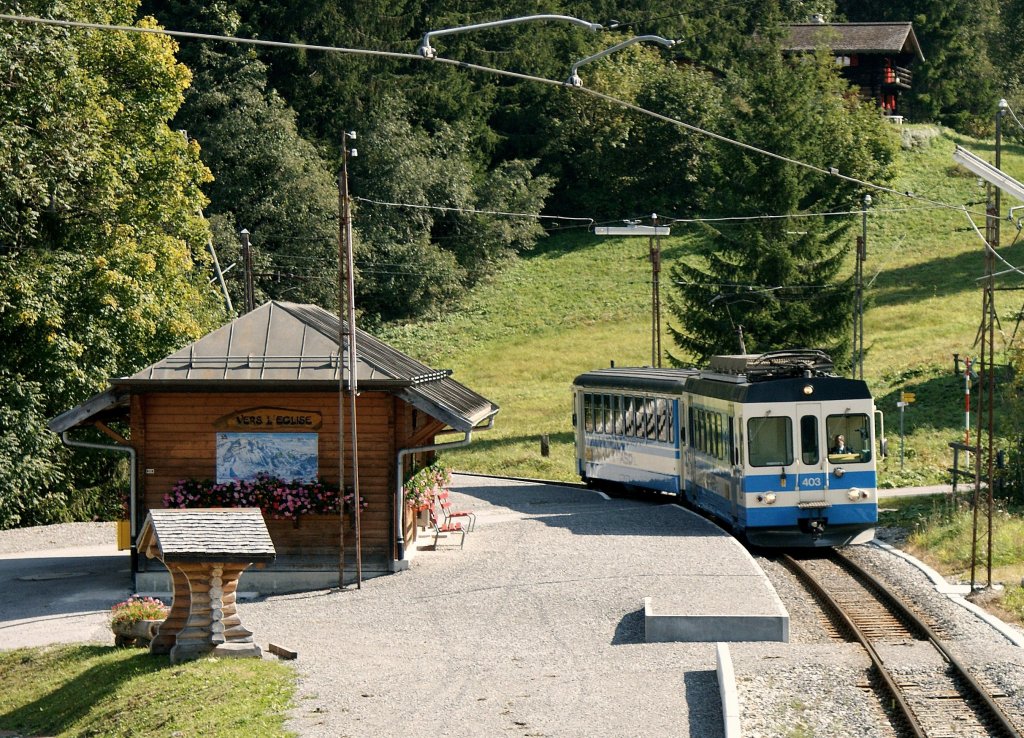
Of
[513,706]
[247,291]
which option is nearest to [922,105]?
[247,291]

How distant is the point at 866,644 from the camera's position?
15242 mm

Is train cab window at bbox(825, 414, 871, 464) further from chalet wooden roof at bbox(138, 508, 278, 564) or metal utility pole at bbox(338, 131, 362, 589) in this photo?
chalet wooden roof at bbox(138, 508, 278, 564)

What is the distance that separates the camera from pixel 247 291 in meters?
35.6

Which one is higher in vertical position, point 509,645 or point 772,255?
point 772,255

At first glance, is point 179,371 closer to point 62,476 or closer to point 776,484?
point 776,484

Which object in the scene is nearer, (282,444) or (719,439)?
(282,444)

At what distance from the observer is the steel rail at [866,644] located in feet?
39.7

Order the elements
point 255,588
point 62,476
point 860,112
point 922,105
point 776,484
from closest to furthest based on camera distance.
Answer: point 255,588
point 776,484
point 62,476
point 860,112
point 922,105

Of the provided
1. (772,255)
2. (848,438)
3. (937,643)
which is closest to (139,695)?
(937,643)

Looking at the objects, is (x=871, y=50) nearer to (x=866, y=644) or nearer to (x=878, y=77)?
(x=878, y=77)

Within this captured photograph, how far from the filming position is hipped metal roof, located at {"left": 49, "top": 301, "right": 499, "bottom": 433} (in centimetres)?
2075

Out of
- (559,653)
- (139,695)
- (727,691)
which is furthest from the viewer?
(559,653)

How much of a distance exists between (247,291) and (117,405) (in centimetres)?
1427

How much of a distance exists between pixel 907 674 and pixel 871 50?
2970 inches
